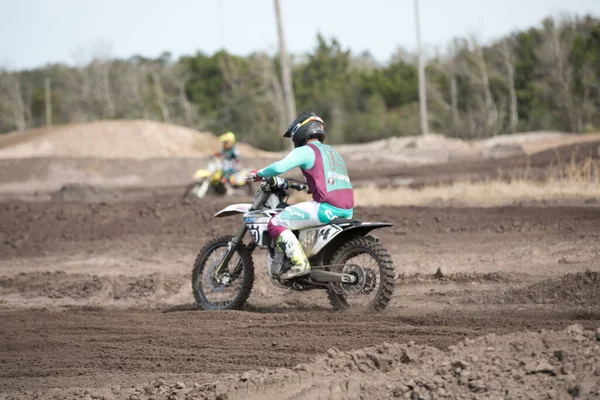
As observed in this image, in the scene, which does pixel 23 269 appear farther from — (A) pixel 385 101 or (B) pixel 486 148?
(A) pixel 385 101

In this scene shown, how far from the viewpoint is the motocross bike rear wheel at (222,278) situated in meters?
9.23

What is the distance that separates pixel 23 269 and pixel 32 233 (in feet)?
9.76

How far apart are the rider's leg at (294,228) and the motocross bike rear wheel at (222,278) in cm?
75

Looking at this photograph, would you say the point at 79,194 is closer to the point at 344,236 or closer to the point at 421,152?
the point at 344,236

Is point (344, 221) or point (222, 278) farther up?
point (344, 221)

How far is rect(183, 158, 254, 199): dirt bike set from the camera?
2223cm

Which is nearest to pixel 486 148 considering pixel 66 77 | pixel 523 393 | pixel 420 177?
pixel 420 177

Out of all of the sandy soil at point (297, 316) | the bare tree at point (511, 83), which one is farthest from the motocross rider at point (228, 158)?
the bare tree at point (511, 83)

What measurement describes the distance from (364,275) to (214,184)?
47.5 ft

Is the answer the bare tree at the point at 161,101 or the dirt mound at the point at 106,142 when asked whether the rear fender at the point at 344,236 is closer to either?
the dirt mound at the point at 106,142

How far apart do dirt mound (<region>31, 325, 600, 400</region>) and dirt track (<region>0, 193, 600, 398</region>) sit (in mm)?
535

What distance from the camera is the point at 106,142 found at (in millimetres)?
42125

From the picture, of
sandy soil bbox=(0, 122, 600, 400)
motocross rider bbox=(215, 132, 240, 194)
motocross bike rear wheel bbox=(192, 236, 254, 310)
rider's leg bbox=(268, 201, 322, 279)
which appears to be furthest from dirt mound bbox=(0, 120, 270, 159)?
rider's leg bbox=(268, 201, 322, 279)

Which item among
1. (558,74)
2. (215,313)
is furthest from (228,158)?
(558,74)
